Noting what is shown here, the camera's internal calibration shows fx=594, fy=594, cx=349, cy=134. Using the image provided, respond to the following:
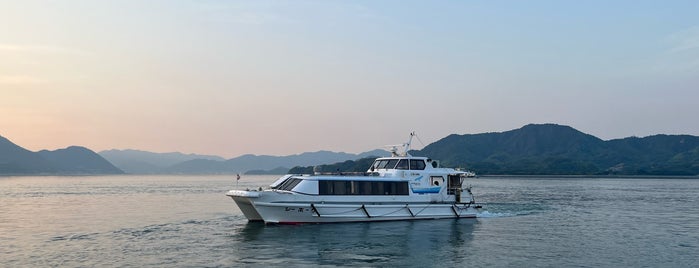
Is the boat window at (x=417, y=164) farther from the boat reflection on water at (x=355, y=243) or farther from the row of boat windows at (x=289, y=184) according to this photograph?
the row of boat windows at (x=289, y=184)

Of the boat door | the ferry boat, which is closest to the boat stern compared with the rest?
the ferry boat

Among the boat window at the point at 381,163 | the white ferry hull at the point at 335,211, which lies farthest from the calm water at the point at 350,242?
the boat window at the point at 381,163

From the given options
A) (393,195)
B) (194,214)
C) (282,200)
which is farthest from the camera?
(194,214)

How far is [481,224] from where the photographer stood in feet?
147

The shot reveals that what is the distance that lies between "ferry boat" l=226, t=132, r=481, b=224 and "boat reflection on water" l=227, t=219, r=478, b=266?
0.80 meters

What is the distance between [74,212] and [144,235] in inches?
959

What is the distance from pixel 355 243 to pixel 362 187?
30.7ft

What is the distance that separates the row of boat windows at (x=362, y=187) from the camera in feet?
135

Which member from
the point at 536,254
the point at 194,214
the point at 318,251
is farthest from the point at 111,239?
the point at 536,254

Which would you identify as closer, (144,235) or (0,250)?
(0,250)

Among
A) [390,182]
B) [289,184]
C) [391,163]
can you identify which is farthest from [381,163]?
[289,184]

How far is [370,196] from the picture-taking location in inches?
1690

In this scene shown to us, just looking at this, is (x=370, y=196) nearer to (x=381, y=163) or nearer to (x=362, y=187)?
(x=362, y=187)

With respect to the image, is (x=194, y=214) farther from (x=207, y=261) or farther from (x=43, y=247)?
(x=207, y=261)
